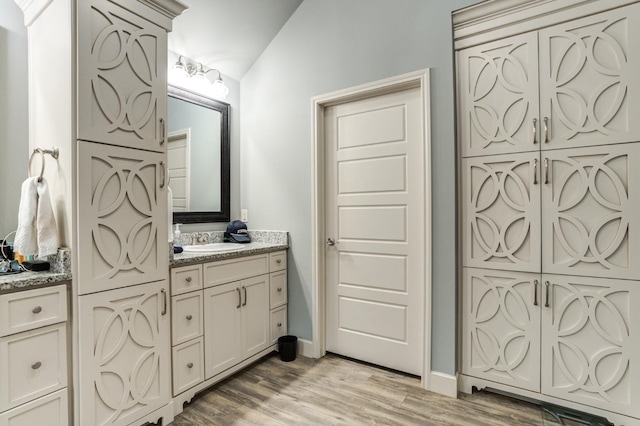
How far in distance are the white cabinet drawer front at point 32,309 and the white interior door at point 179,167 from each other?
119 cm

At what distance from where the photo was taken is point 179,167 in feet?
8.55

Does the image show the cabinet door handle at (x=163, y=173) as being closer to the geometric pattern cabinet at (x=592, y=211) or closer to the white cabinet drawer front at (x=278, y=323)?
the white cabinet drawer front at (x=278, y=323)

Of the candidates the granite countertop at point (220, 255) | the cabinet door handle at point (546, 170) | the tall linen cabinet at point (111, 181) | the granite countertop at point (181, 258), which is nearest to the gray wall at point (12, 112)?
the tall linen cabinet at point (111, 181)

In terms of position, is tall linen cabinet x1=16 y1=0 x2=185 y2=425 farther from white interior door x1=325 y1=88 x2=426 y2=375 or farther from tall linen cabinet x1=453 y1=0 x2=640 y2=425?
tall linen cabinet x1=453 y1=0 x2=640 y2=425

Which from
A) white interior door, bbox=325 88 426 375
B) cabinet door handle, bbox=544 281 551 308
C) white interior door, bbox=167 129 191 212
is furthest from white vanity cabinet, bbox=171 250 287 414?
cabinet door handle, bbox=544 281 551 308

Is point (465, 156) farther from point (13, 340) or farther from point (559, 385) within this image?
point (13, 340)

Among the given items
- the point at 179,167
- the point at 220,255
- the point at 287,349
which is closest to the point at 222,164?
the point at 179,167

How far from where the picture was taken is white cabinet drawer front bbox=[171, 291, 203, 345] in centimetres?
192

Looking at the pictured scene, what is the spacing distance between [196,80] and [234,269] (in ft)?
5.18

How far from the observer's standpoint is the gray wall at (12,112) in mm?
1731

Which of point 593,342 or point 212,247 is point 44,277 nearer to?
point 212,247

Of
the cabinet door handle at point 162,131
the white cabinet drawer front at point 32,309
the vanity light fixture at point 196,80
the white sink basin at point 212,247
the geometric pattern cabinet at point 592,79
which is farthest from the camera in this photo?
the vanity light fixture at point 196,80

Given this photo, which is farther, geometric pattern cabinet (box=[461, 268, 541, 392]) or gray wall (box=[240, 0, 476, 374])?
gray wall (box=[240, 0, 476, 374])

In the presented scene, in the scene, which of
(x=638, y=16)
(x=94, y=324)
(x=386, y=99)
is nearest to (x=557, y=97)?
(x=638, y=16)
